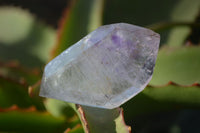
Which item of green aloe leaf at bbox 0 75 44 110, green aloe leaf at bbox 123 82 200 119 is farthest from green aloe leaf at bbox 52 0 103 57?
green aloe leaf at bbox 123 82 200 119

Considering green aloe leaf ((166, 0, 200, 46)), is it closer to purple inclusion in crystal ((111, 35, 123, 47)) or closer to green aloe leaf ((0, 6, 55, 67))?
green aloe leaf ((0, 6, 55, 67))

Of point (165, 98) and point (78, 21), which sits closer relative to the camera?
point (165, 98)

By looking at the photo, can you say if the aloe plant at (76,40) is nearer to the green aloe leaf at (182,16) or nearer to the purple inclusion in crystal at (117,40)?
the green aloe leaf at (182,16)

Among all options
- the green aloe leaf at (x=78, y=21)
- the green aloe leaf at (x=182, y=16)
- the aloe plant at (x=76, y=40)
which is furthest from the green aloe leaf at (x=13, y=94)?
the green aloe leaf at (x=182, y=16)

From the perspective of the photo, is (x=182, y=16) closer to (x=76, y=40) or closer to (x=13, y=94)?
(x=76, y=40)

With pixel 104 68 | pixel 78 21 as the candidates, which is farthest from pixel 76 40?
pixel 104 68

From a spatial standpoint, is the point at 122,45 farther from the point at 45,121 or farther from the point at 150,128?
the point at 150,128

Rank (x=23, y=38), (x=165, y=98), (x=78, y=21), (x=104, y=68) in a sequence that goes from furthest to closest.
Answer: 1. (x=23, y=38)
2. (x=78, y=21)
3. (x=165, y=98)
4. (x=104, y=68)

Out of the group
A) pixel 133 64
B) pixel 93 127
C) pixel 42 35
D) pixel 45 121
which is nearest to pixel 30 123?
pixel 45 121
